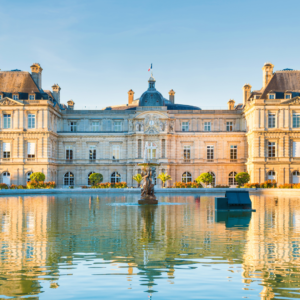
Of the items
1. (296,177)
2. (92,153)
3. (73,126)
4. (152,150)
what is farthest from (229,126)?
Answer: (73,126)

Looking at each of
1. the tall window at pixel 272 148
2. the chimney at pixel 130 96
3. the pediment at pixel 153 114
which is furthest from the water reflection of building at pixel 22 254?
the chimney at pixel 130 96

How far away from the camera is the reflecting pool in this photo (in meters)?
8.83

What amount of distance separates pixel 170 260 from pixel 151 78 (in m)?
58.6

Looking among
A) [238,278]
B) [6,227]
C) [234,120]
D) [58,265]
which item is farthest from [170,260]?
[234,120]

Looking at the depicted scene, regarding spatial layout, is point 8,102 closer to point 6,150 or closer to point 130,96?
point 6,150

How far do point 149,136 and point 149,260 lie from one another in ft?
178

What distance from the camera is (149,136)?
6531 cm

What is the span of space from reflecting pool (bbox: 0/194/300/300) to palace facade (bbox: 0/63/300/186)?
43383 millimetres

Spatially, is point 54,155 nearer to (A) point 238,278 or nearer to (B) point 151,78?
(B) point 151,78

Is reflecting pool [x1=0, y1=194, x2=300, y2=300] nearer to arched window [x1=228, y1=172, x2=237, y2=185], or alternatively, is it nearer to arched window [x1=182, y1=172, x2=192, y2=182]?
arched window [x1=182, y1=172, x2=192, y2=182]

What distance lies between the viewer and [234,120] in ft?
231

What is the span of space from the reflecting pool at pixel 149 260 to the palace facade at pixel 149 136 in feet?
142

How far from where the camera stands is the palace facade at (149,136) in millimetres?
60062

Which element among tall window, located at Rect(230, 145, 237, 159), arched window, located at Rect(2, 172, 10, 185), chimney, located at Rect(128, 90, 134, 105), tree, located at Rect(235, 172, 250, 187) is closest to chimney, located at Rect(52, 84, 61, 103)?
arched window, located at Rect(2, 172, 10, 185)
